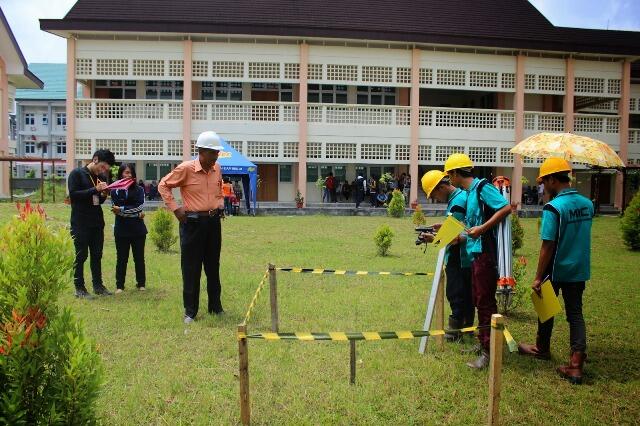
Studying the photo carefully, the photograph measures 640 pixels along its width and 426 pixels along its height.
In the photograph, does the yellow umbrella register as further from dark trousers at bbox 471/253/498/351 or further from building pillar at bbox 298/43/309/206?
building pillar at bbox 298/43/309/206

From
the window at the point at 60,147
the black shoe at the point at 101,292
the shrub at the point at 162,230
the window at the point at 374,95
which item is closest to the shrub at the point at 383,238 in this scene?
the shrub at the point at 162,230

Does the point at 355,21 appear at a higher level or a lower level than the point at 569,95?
higher

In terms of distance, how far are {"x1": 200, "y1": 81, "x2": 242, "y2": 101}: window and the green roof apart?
30538mm

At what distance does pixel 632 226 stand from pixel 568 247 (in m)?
10.2

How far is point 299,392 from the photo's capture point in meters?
4.30

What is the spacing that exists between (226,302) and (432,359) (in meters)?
3.04

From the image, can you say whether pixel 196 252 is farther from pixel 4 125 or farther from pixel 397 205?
pixel 4 125

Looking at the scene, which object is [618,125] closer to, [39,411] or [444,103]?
[444,103]

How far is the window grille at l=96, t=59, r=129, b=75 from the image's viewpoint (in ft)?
80.4

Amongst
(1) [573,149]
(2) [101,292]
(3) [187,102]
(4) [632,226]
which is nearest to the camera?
(1) [573,149]

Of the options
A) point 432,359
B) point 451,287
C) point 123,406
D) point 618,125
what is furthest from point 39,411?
point 618,125

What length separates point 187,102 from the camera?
81.1 feet

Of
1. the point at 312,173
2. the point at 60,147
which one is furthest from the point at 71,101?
the point at 60,147

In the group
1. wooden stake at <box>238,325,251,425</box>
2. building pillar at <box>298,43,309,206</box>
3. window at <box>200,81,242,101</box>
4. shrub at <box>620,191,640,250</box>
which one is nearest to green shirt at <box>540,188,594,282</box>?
wooden stake at <box>238,325,251,425</box>
